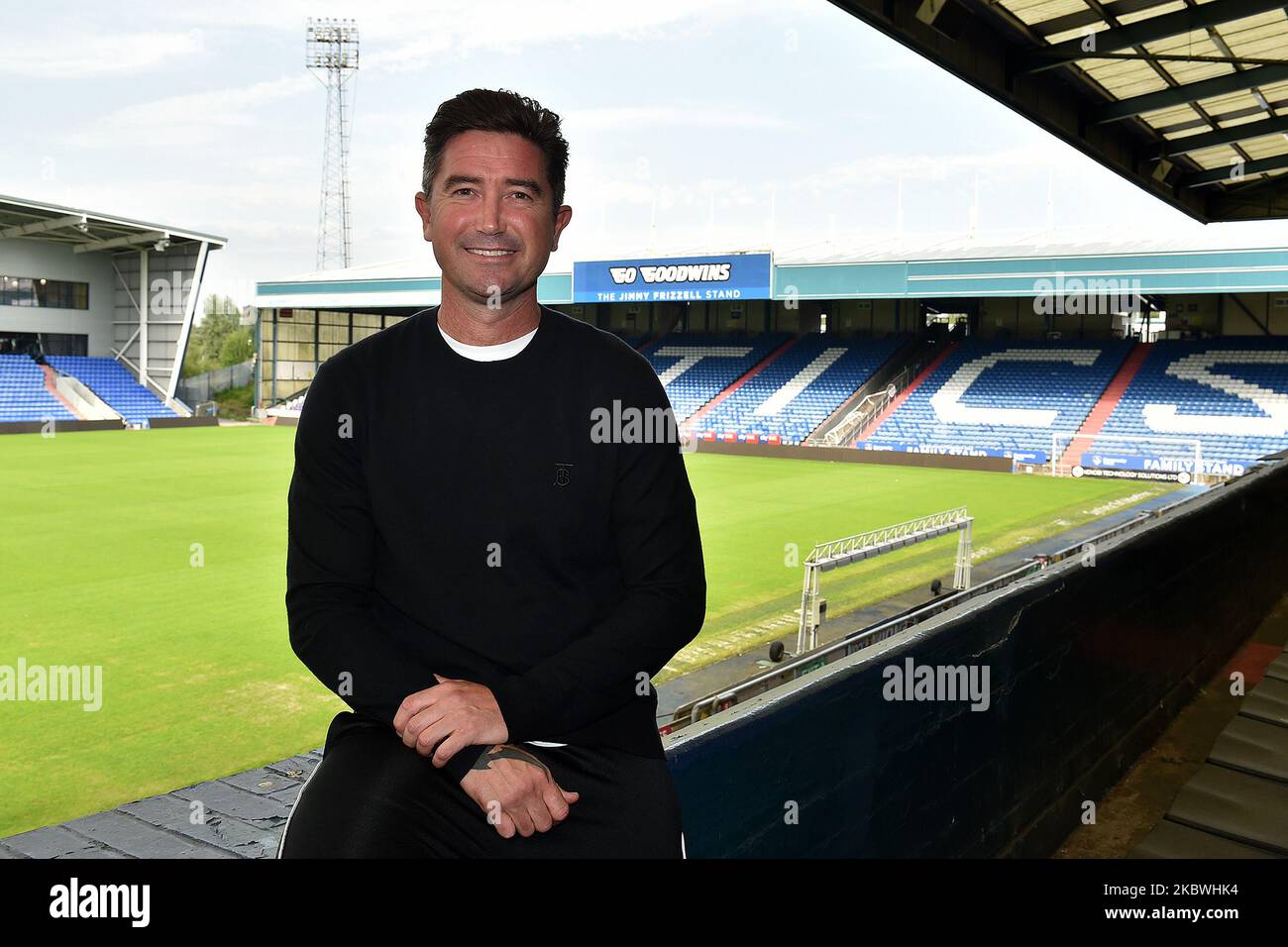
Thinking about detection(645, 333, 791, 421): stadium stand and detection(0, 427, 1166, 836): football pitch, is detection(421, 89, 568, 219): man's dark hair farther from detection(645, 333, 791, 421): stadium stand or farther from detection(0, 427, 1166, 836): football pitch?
detection(645, 333, 791, 421): stadium stand

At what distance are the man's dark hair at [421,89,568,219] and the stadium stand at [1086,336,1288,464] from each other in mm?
28458

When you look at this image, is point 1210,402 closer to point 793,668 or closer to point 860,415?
point 860,415

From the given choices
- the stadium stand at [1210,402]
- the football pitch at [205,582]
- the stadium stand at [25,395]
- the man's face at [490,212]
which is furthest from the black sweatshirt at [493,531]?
the stadium stand at [25,395]

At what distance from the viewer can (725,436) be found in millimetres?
34875

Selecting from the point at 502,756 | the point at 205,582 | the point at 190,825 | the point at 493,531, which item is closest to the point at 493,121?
the point at 493,531

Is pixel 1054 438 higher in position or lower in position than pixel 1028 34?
lower

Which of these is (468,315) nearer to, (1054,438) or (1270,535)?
(1270,535)

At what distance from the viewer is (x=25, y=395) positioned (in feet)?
119

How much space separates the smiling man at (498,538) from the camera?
1804mm

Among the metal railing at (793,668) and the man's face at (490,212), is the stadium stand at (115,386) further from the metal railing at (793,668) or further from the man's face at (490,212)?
the man's face at (490,212)

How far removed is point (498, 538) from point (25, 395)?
133ft

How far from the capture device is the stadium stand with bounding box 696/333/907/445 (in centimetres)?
3512
